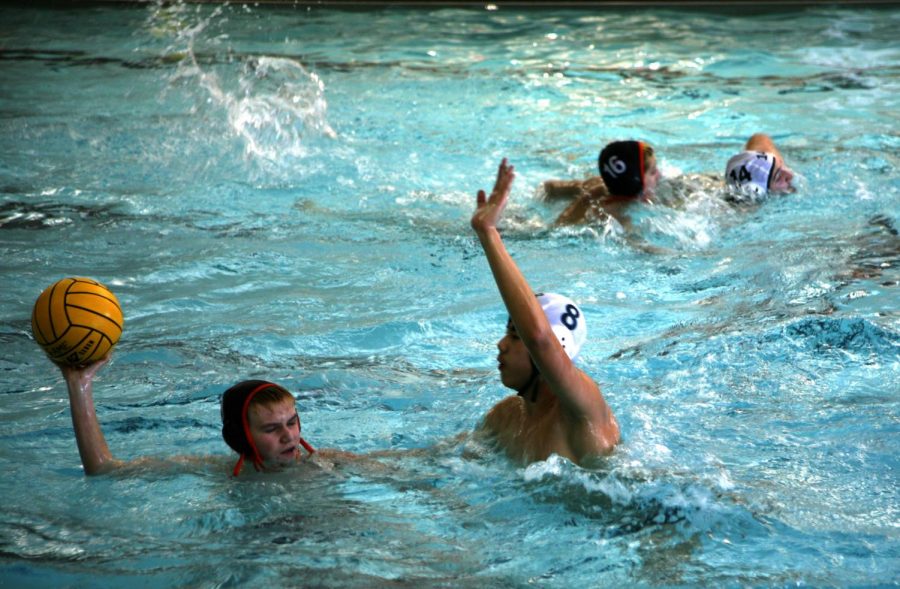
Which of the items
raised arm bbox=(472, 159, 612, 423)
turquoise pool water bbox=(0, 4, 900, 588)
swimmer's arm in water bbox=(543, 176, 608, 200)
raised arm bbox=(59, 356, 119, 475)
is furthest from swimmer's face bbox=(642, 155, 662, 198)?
raised arm bbox=(59, 356, 119, 475)

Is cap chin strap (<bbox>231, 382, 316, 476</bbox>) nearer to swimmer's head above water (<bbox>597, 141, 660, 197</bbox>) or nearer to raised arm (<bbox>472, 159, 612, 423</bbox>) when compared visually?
raised arm (<bbox>472, 159, 612, 423</bbox>)

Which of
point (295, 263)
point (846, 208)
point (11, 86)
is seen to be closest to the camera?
point (295, 263)

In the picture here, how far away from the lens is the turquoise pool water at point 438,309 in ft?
11.0

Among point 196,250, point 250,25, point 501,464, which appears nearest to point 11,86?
point 250,25

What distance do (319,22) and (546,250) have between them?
27.9ft

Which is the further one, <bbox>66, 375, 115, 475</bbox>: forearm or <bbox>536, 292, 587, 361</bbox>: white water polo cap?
<bbox>66, 375, 115, 475</bbox>: forearm

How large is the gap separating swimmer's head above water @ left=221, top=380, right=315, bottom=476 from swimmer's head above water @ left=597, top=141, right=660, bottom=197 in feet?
11.7

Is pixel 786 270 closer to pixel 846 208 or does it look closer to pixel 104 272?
pixel 846 208

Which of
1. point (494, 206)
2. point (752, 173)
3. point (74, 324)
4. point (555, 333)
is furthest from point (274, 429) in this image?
point (752, 173)

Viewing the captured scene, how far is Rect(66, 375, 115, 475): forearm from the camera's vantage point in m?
3.56

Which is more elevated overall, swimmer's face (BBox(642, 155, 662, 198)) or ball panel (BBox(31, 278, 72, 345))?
ball panel (BBox(31, 278, 72, 345))

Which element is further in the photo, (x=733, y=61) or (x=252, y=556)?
(x=733, y=61)

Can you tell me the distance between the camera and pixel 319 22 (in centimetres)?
1394

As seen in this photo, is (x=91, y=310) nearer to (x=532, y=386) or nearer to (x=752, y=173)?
(x=532, y=386)
